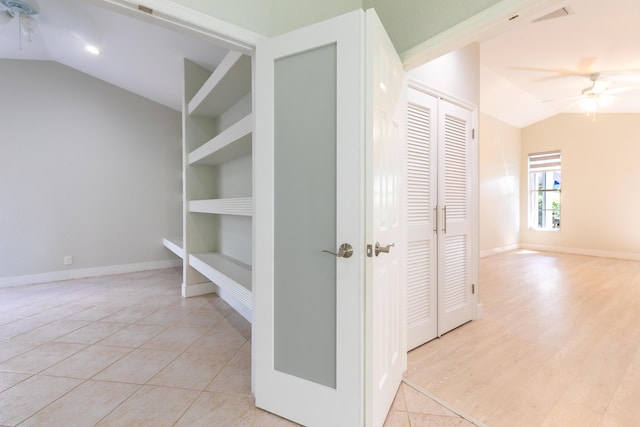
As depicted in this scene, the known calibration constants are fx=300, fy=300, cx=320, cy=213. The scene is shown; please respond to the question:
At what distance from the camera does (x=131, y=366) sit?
7.27 ft

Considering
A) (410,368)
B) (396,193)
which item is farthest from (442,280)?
(396,193)

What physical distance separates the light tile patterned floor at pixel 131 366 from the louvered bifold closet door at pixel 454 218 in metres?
1.09

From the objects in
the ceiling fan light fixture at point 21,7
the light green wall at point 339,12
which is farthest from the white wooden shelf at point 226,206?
the ceiling fan light fixture at point 21,7

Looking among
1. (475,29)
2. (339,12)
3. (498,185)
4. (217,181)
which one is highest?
(339,12)

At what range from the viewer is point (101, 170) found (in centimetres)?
493

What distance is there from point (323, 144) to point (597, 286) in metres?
5.03

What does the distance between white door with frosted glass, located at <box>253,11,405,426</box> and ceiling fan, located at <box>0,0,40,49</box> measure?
118 inches

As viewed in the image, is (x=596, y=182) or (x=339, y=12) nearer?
(x=339, y=12)

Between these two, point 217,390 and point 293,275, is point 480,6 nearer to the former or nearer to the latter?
point 293,275

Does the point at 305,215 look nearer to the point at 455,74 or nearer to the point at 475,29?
the point at 475,29

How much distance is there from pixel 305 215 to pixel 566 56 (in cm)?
450

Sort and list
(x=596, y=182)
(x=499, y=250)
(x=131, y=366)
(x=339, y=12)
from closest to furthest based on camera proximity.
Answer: (x=339, y=12), (x=131, y=366), (x=596, y=182), (x=499, y=250)

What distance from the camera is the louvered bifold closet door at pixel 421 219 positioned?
2396 mm

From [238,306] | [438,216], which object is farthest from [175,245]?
[438,216]
